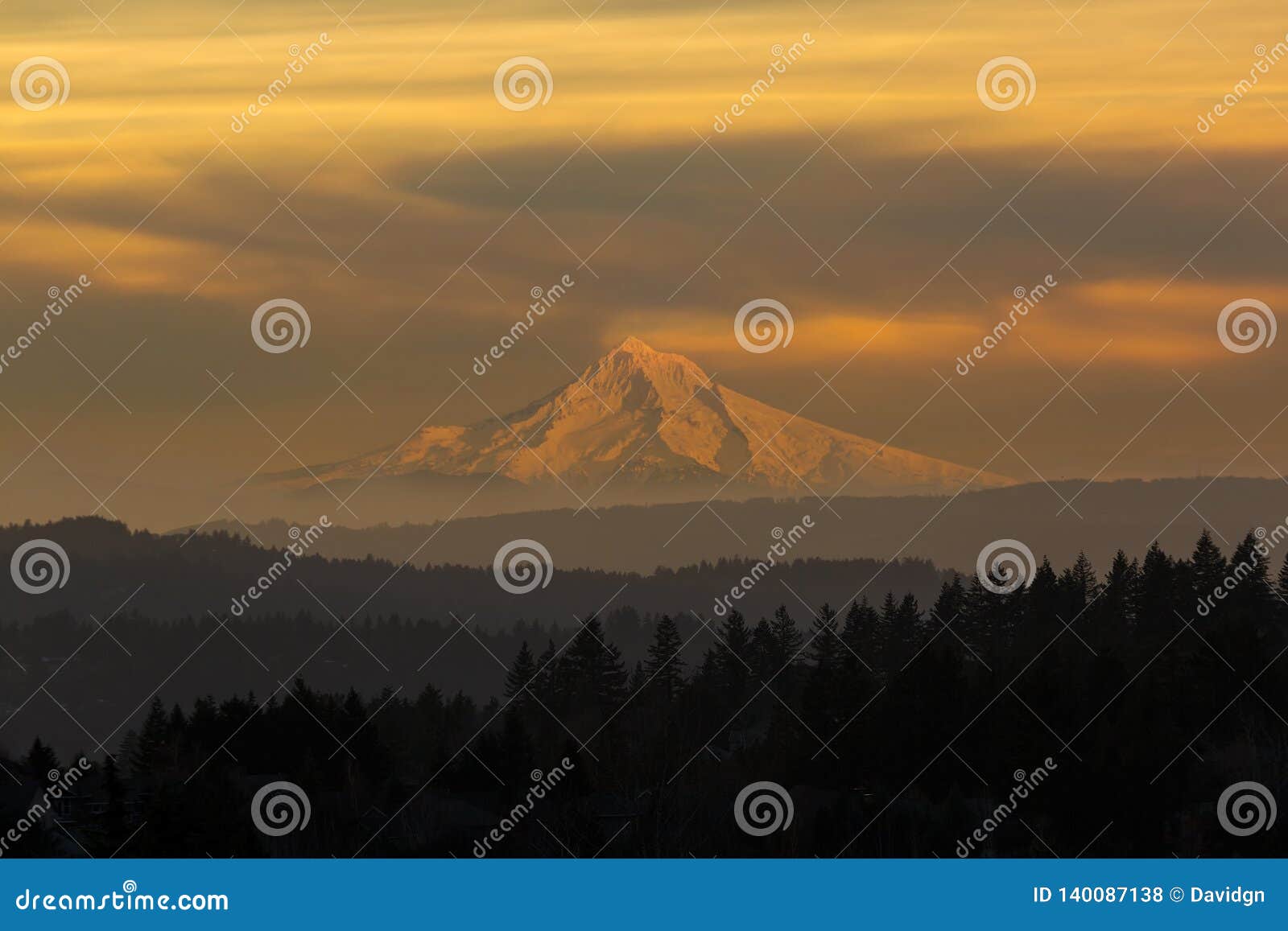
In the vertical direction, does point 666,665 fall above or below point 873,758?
above

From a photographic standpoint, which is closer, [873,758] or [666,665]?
[873,758]

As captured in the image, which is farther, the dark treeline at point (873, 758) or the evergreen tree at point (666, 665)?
the evergreen tree at point (666, 665)

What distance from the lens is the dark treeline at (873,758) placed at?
87.9 m

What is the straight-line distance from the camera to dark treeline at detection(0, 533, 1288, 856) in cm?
8788

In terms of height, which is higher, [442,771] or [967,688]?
[967,688]

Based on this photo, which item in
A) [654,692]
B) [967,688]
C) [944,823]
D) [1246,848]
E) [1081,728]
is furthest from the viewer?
[654,692]

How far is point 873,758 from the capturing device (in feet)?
354

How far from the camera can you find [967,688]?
114625 mm

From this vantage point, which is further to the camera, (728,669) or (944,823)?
(728,669)

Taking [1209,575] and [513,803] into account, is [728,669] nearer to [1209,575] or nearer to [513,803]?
[1209,575]

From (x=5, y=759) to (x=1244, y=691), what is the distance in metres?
72.6

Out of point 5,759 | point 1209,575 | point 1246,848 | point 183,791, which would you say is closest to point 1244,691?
point 1246,848

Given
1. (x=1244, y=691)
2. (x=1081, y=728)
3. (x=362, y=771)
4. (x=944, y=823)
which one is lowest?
(x=362, y=771)

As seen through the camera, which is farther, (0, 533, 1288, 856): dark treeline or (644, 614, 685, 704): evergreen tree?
(644, 614, 685, 704): evergreen tree
